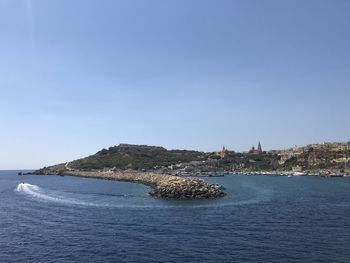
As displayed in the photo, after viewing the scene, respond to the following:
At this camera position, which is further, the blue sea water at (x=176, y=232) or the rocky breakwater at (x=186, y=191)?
the rocky breakwater at (x=186, y=191)

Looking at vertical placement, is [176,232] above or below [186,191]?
below

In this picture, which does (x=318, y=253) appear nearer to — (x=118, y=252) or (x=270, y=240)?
(x=270, y=240)

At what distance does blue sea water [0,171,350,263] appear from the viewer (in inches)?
1380

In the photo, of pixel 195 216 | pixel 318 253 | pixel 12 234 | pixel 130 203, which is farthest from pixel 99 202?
pixel 318 253

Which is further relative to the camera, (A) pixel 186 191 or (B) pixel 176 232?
(A) pixel 186 191

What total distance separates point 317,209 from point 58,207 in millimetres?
36557

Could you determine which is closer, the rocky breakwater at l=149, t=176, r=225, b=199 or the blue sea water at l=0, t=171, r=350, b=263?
the blue sea water at l=0, t=171, r=350, b=263

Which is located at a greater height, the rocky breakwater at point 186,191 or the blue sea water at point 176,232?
the rocky breakwater at point 186,191

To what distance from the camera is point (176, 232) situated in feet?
145

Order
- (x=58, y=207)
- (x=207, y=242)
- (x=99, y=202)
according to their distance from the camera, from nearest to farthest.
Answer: (x=207, y=242)
(x=58, y=207)
(x=99, y=202)

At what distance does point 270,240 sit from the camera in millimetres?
39812

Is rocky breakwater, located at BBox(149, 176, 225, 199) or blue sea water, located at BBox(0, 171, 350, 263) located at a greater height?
rocky breakwater, located at BBox(149, 176, 225, 199)

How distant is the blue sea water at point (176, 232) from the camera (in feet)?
115

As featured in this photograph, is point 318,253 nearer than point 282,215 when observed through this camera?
Yes
